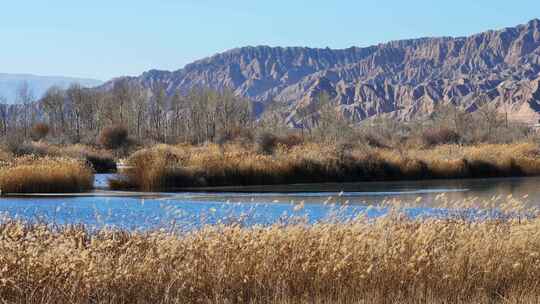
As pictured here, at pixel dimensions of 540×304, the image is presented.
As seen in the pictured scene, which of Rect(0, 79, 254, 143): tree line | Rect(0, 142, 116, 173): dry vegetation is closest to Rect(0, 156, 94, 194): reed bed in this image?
Rect(0, 142, 116, 173): dry vegetation

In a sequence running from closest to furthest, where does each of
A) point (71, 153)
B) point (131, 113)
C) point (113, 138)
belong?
point (71, 153)
point (113, 138)
point (131, 113)

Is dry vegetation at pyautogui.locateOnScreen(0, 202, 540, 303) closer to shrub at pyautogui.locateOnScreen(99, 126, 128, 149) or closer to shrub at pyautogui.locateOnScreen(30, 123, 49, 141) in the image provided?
shrub at pyautogui.locateOnScreen(99, 126, 128, 149)

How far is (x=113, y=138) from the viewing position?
78.1 meters

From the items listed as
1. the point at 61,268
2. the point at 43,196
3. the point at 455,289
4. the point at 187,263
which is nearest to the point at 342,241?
the point at 455,289

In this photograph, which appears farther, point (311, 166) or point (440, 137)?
point (440, 137)

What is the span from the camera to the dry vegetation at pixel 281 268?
1048 cm

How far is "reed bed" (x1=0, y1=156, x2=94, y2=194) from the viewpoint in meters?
34.0

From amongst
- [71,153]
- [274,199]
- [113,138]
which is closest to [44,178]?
[274,199]

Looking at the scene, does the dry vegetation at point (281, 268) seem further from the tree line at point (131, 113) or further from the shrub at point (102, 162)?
the tree line at point (131, 113)

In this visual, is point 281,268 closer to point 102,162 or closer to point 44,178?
point 44,178

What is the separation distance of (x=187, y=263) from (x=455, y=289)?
3656 mm

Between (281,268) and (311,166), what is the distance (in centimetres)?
3367

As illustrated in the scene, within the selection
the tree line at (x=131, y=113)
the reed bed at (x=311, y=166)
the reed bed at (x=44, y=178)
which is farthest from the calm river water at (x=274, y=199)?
the tree line at (x=131, y=113)

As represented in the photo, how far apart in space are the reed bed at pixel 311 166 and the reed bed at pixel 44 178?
1.83 metres
